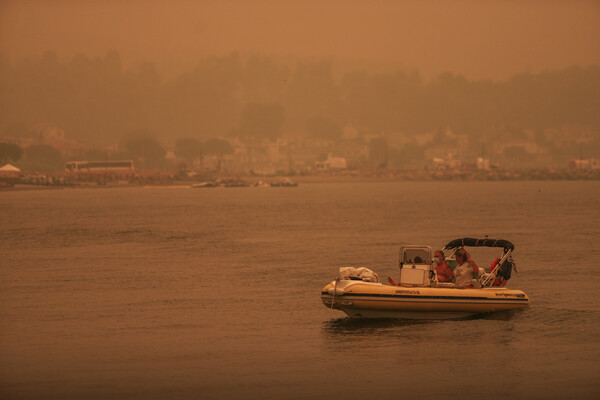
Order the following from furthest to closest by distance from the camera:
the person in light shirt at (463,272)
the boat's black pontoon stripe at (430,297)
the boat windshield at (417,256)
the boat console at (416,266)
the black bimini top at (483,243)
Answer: the black bimini top at (483,243), the boat windshield at (417,256), the person in light shirt at (463,272), the boat console at (416,266), the boat's black pontoon stripe at (430,297)

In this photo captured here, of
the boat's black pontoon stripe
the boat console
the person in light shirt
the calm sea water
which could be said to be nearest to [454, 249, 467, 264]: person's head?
the person in light shirt

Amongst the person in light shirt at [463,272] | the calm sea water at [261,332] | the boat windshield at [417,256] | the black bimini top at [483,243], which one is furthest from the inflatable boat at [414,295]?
the black bimini top at [483,243]

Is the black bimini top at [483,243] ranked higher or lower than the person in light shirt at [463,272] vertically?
higher

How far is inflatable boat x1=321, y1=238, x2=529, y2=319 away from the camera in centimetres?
2655

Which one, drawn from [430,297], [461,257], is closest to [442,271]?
[461,257]

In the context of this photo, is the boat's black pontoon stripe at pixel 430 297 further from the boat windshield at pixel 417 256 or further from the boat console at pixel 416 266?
the boat windshield at pixel 417 256

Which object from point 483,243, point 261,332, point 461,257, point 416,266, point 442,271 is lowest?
point 261,332

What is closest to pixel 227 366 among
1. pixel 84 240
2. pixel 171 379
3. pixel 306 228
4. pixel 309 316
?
pixel 171 379

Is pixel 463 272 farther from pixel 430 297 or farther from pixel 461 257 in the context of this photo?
pixel 430 297

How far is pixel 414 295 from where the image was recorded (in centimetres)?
2661

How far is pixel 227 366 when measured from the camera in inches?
907

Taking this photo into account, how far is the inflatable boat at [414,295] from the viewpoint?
26547mm

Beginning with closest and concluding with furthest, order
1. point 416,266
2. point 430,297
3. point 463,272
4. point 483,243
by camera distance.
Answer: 1. point 430,297
2. point 416,266
3. point 463,272
4. point 483,243

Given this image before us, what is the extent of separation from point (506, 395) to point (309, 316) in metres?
10.8
